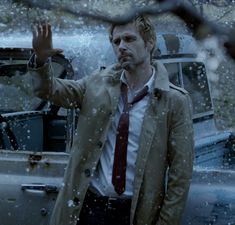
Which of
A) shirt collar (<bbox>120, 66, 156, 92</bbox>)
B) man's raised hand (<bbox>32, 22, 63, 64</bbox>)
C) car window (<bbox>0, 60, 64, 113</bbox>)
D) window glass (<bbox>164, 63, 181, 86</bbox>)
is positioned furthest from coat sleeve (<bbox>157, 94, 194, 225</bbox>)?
car window (<bbox>0, 60, 64, 113</bbox>)

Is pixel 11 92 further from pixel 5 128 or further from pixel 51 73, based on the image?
pixel 51 73

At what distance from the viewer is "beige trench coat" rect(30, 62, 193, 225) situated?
2.57m

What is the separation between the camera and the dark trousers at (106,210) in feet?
8.55

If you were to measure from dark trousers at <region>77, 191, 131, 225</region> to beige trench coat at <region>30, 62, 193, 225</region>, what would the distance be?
1.8 inches

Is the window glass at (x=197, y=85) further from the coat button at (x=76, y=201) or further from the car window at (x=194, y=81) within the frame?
the coat button at (x=76, y=201)

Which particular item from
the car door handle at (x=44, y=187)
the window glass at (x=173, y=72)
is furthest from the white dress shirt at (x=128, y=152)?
the window glass at (x=173, y=72)

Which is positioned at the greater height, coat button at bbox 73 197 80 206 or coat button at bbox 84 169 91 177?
coat button at bbox 84 169 91 177

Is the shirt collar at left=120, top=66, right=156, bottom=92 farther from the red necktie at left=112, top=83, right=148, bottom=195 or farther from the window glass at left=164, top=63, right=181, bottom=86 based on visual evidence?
the window glass at left=164, top=63, right=181, bottom=86

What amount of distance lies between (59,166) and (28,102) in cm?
140

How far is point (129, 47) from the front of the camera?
258 cm

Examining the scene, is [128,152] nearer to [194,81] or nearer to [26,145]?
[26,145]

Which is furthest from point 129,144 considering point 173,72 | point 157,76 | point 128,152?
point 173,72

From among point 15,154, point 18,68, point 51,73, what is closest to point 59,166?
point 15,154

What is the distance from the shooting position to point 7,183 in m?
3.29
